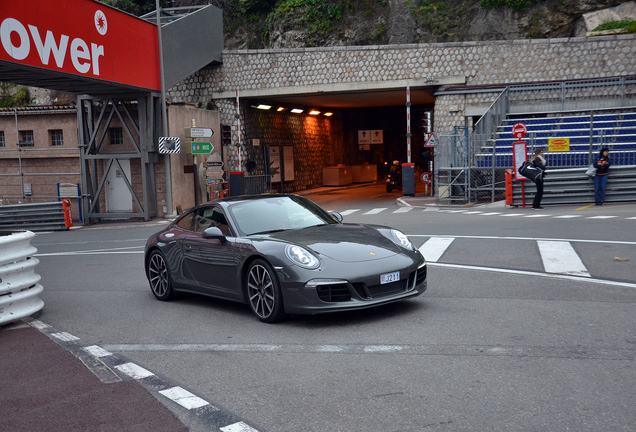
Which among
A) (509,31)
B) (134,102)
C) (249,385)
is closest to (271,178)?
(134,102)

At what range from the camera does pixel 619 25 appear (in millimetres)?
31562

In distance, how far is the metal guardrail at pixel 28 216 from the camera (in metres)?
23.1

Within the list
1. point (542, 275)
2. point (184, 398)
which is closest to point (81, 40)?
point (542, 275)

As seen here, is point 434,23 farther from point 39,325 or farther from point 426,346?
point 426,346

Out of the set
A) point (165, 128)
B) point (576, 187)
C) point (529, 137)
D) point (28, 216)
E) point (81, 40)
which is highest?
point (81, 40)

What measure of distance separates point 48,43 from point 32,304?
40.7ft

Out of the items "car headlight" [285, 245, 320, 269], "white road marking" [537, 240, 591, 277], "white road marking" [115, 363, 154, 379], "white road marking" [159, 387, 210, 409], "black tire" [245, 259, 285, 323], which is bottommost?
"white road marking" [115, 363, 154, 379]

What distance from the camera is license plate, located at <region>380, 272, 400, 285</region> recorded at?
22.2 feet

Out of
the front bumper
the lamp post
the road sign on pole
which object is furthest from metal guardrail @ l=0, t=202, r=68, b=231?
the front bumper

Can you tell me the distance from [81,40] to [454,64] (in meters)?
15.9

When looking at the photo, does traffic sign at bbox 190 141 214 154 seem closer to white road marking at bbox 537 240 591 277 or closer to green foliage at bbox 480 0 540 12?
white road marking at bbox 537 240 591 277

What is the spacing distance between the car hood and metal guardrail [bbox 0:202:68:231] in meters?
18.1

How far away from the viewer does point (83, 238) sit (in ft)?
64.4

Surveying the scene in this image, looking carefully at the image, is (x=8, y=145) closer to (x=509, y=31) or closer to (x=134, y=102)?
(x=134, y=102)
